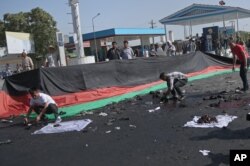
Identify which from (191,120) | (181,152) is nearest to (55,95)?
(191,120)

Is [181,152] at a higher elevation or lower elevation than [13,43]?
lower

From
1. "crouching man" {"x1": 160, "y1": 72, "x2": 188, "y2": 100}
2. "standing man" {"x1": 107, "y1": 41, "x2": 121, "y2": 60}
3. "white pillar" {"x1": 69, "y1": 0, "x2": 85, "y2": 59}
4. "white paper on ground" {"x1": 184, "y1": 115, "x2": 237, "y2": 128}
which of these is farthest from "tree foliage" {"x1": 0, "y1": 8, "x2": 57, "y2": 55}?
"white paper on ground" {"x1": 184, "y1": 115, "x2": 237, "y2": 128}

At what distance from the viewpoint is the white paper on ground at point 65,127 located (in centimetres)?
887

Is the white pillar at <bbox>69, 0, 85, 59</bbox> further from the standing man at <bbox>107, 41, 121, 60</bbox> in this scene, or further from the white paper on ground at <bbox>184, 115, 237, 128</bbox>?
the white paper on ground at <bbox>184, 115, 237, 128</bbox>

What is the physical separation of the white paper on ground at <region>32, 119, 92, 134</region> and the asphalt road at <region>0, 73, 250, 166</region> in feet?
0.72

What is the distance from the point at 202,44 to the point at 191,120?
2202 centimetres

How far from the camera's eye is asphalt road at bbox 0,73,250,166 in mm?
6051

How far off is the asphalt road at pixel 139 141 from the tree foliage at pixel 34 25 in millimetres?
44763

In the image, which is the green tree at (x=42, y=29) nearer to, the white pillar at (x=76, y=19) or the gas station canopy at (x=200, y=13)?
the gas station canopy at (x=200, y=13)

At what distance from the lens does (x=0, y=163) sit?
6.68 metres

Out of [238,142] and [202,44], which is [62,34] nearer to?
[202,44]

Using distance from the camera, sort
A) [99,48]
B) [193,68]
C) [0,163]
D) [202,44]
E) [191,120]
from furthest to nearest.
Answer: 1. [99,48]
2. [202,44]
3. [193,68]
4. [191,120]
5. [0,163]

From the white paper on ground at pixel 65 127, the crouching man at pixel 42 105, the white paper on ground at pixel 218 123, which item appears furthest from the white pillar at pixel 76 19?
the white paper on ground at pixel 218 123

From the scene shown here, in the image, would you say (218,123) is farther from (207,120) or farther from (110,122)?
(110,122)
